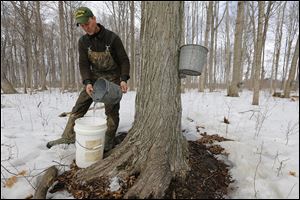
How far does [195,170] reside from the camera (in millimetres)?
2344

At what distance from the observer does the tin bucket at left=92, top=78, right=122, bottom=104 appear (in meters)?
2.43

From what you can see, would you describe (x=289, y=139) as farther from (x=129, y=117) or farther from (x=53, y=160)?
(x=53, y=160)

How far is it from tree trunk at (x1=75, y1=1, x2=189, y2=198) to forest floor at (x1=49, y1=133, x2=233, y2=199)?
86 millimetres

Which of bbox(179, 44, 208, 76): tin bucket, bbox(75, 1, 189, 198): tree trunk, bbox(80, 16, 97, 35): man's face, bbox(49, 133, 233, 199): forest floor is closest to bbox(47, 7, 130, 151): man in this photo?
bbox(80, 16, 97, 35): man's face

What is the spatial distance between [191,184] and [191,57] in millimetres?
1279

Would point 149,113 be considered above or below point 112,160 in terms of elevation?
above

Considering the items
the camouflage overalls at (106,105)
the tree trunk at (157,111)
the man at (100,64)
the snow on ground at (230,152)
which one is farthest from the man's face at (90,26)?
the snow on ground at (230,152)

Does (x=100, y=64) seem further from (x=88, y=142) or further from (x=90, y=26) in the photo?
(x=88, y=142)

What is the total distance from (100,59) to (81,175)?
5.01ft

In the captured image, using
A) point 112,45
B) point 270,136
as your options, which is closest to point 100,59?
point 112,45

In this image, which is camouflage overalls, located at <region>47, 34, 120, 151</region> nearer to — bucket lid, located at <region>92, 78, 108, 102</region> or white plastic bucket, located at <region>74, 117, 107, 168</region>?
bucket lid, located at <region>92, 78, 108, 102</region>

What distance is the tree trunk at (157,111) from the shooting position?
212 cm

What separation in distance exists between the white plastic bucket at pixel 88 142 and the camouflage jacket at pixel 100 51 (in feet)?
2.65

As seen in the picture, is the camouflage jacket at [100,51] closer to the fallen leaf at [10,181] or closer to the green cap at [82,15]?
the green cap at [82,15]
